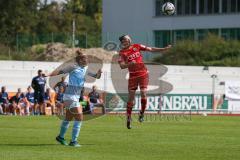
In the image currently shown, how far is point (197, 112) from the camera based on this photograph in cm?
4256

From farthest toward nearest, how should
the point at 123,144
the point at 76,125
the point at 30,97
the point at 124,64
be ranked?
the point at 30,97, the point at 124,64, the point at 123,144, the point at 76,125

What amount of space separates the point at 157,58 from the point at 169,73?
22371mm

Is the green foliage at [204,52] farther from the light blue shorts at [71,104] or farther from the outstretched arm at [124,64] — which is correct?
the light blue shorts at [71,104]

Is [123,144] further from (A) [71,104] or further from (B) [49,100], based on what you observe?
(B) [49,100]

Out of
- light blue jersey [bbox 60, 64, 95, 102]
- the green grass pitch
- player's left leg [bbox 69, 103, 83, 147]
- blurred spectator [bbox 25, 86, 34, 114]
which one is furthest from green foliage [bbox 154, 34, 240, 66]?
player's left leg [bbox 69, 103, 83, 147]

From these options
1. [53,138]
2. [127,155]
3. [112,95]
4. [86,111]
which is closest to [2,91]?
[86,111]

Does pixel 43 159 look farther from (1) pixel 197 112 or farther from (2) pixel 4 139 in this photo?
(1) pixel 197 112

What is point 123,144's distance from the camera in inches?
699

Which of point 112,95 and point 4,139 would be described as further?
point 112,95

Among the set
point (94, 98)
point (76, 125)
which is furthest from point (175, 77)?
point (76, 125)

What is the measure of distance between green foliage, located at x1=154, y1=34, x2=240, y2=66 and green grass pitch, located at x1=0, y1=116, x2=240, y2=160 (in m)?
41.6

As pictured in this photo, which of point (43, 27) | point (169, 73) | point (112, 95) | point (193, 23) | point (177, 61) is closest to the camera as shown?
point (112, 95)

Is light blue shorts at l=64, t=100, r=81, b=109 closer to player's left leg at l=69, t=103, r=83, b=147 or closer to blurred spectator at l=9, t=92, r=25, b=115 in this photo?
player's left leg at l=69, t=103, r=83, b=147

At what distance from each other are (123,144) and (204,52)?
48924mm
